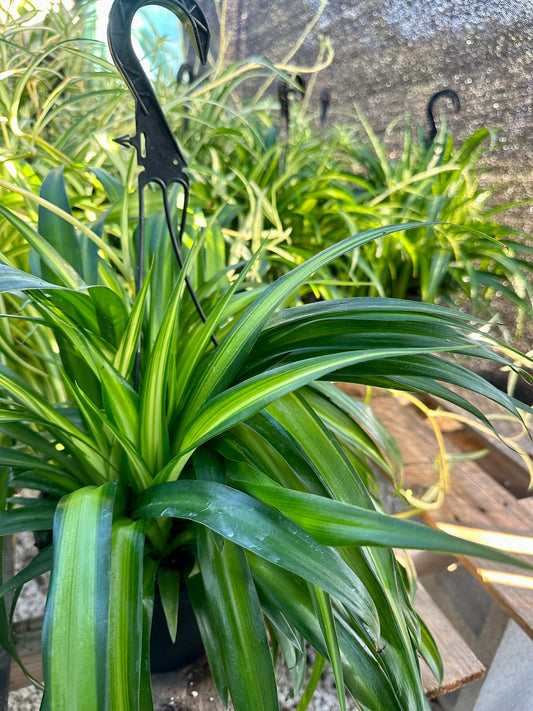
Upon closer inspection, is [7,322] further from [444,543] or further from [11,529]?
[444,543]

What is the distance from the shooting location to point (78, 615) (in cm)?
22

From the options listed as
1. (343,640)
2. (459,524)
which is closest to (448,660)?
(459,524)

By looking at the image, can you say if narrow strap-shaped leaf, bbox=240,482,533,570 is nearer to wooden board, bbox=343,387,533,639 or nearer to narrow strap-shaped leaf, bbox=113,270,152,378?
narrow strap-shaped leaf, bbox=113,270,152,378

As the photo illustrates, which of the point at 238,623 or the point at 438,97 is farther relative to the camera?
the point at 438,97

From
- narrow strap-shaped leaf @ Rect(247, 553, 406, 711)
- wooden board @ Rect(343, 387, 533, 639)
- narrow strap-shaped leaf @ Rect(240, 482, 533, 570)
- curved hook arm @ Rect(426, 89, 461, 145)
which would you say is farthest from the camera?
curved hook arm @ Rect(426, 89, 461, 145)

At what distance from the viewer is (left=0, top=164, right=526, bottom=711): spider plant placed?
23 centimetres

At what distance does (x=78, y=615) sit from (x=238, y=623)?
109 mm

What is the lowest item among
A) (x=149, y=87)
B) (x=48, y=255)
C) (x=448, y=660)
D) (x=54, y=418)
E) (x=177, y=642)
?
(x=448, y=660)

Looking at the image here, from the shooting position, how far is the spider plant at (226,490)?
0.23 m

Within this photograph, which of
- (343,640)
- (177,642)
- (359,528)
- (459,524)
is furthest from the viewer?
(459,524)

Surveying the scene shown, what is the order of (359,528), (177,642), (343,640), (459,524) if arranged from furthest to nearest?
(459,524) < (177,642) < (343,640) < (359,528)

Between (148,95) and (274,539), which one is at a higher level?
(148,95)

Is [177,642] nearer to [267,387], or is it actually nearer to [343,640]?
[343,640]

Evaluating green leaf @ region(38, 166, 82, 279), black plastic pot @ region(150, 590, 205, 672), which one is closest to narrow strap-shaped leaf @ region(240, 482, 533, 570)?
black plastic pot @ region(150, 590, 205, 672)
